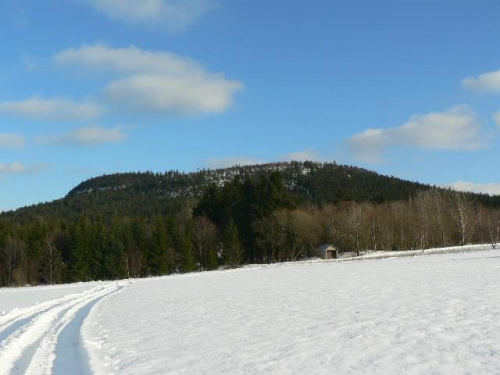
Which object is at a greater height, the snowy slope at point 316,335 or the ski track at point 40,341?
the ski track at point 40,341

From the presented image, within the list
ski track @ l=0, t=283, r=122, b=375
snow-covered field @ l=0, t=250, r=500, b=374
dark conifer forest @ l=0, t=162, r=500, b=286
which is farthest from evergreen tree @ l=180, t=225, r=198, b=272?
snow-covered field @ l=0, t=250, r=500, b=374

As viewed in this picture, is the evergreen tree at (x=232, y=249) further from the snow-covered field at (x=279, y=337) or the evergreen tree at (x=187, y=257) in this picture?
the snow-covered field at (x=279, y=337)

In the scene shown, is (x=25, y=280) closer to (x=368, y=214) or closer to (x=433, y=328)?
(x=368, y=214)

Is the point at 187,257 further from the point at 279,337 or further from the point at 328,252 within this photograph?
the point at 279,337

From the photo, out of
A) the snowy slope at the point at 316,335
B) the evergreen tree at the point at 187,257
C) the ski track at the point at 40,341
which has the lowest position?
the snowy slope at the point at 316,335

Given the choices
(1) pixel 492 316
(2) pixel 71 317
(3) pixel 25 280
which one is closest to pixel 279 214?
(3) pixel 25 280

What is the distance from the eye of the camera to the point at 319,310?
17.7 m

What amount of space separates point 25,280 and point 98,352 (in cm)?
7371

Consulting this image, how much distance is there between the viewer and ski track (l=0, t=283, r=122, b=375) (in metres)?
10.6

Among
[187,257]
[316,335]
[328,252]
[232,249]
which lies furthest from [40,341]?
[328,252]

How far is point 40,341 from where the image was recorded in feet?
45.5

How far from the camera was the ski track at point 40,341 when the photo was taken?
10597 mm

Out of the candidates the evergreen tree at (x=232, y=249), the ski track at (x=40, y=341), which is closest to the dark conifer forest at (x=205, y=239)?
the evergreen tree at (x=232, y=249)

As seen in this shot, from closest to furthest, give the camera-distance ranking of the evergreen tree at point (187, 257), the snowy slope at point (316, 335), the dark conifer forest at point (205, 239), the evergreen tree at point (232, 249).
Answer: the snowy slope at point (316, 335) < the evergreen tree at point (187, 257) < the evergreen tree at point (232, 249) < the dark conifer forest at point (205, 239)
